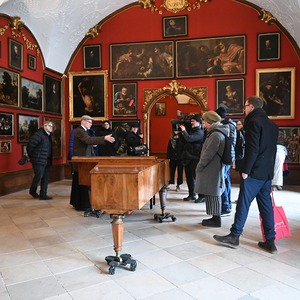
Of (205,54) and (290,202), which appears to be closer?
(290,202)

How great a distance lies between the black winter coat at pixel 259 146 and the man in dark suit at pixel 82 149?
2707 millimetres

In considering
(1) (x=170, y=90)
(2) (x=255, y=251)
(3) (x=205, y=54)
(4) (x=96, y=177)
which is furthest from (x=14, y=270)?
(3) (x=205, y=54)

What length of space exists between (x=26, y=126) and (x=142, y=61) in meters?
4.37

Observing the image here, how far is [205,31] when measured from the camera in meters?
10.6

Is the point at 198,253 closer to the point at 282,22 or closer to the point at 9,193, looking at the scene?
the point at 9,193

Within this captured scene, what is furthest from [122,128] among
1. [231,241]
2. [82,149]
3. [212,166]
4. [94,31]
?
[231,241]

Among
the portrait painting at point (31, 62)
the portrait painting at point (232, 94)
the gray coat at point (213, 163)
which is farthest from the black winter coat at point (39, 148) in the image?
the portrait painting at point (232, 94)

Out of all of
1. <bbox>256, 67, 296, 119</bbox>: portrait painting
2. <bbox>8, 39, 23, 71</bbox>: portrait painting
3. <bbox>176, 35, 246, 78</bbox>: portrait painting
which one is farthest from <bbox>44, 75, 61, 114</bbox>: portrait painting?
<bbox>256, 67, 296, 119</bbox>: portrait painting

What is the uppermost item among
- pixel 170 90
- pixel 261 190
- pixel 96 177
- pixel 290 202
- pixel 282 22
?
pixel 282 22

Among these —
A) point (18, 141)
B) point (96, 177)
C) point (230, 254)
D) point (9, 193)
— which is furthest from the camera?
point (18, 141)

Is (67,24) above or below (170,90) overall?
above

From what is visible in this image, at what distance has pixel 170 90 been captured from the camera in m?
10.8

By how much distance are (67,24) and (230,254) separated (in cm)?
908

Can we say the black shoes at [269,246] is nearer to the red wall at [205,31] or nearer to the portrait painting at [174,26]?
the red wall at [205,31]
